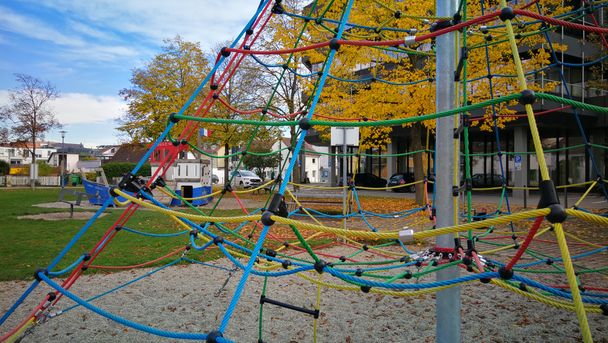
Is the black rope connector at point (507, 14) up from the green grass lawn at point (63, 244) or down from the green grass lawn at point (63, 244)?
up

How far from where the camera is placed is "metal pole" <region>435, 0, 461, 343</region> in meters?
2.11

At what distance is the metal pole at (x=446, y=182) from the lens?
2.11 meters

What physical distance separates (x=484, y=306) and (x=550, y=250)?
312 centimetres

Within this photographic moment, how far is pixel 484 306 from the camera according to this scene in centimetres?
392

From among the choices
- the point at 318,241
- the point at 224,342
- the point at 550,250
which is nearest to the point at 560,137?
the point at 550,250

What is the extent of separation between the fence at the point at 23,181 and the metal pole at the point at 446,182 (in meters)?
35.8

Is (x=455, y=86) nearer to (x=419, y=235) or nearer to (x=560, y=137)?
(x=419, y=235)

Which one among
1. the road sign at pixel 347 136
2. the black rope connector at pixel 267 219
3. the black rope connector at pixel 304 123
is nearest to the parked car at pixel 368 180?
the road sign at pixel 347 136

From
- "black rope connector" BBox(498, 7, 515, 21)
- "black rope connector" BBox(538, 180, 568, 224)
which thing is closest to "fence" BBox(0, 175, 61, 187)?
"black rope connector" BBox(498, 7, 515, 21)

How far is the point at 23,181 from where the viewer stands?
32.4 metres

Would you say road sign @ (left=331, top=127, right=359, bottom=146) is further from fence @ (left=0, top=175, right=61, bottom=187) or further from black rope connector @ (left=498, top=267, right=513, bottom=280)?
fence @ (left=0, top=175, right=61, bottom=187)

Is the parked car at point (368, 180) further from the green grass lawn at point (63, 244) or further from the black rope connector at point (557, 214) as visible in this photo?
the black rope connector at point (557, 214)

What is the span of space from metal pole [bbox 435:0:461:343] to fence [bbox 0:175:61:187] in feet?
117

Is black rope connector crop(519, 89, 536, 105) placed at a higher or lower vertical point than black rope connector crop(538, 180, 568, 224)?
higher
